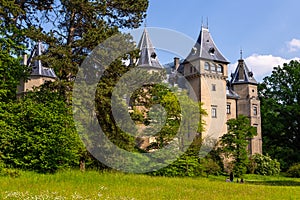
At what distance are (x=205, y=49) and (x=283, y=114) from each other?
13.5m

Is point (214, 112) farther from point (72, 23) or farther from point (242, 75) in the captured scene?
point (72, 23)

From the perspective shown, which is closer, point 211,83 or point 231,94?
point 211,83

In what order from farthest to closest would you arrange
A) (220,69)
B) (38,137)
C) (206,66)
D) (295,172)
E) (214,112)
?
(220,69), (214,112), (206,66), (295,172), (38,137)

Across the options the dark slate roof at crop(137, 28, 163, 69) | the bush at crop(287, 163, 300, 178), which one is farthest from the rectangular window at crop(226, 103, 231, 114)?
the bush at crop(287, 163, 300, 178)

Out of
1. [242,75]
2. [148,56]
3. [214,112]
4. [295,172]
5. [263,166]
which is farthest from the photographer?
[242,75]

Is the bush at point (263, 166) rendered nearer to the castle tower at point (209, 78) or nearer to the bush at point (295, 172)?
the bush at point (295, 172)

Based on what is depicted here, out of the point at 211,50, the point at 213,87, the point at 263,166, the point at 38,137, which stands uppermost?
the point at 211,50

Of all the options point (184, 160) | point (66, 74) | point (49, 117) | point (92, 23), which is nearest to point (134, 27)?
point (92, 23)

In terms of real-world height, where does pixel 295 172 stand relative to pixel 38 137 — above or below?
below

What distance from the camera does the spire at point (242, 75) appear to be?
2148 inches

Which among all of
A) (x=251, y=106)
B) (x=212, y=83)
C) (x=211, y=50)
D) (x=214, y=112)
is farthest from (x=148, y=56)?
(x=251, y=106)

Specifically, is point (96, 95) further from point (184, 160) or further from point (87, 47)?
point (184, 160)

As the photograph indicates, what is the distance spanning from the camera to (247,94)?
54062mm

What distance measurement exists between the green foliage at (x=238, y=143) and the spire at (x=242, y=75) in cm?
1548
